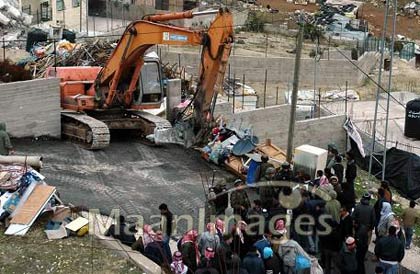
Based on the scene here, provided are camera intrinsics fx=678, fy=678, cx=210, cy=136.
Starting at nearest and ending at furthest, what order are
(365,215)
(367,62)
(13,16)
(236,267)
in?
(236,267)
(365,215)
(367,62)
(13,16)

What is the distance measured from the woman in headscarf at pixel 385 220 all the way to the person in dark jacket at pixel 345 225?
0.63 metres

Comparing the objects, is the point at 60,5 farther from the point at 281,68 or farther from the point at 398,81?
the point at 398,81

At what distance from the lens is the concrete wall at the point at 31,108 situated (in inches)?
683

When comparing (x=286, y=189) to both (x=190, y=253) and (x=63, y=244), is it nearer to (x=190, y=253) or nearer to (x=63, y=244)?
(x=190, y=253)

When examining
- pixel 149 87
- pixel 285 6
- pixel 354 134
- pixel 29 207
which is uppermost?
pixel 285 6

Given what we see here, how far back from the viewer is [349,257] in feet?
32.4

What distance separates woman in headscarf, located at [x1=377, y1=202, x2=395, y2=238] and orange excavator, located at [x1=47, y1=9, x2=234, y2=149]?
21.3 feet

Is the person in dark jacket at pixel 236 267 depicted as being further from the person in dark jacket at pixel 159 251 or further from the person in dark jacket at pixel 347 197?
the person in dark jacket at pixel 347 197

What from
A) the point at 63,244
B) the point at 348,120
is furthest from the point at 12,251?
the point at 348,120

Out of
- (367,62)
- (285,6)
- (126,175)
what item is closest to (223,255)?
(126,175)

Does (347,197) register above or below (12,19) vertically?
below

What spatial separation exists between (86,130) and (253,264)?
9892mm

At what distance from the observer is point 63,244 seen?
11289 mm

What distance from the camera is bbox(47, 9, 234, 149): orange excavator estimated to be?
54.4 feet
